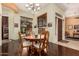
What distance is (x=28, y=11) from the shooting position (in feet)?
7.34

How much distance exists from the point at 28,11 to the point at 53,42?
0.71 meters

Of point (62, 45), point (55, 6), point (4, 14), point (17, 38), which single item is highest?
point (55, 6)

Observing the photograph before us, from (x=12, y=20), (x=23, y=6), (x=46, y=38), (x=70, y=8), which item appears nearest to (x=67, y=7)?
(x=70, y=8)

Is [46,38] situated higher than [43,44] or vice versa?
[46,38]

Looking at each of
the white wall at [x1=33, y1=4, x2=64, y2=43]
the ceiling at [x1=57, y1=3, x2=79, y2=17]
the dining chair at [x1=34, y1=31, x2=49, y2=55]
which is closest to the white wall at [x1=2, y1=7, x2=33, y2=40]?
the white wall at [x1=33, y1=4, x2=64, y2=43]

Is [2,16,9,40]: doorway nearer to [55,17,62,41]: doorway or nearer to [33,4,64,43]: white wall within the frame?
[33,4,64,43]: white wall

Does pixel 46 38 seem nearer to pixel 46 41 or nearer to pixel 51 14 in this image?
pixel 46 41

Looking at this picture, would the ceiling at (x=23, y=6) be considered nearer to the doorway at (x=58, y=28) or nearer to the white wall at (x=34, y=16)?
the white wall at (x=34, y=16)

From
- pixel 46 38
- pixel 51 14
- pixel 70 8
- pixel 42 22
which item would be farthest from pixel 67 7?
pixel 46 38

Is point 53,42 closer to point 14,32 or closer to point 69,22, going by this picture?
point 69,22

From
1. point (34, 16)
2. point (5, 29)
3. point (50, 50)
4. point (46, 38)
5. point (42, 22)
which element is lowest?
point (50, 50)

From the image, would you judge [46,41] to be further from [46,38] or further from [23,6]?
[23,6]

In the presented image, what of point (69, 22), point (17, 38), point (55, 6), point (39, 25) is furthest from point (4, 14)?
point (69, 22)

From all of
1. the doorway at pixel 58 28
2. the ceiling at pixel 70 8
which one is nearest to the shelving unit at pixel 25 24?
the doorway at pixel 58 28
